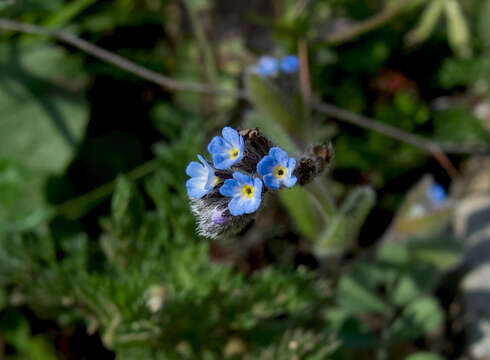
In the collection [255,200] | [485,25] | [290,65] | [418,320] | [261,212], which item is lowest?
[418,320]

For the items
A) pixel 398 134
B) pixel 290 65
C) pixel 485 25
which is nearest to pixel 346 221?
pixel 398 134

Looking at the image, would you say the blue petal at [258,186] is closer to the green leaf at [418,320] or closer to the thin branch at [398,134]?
the green leaf at [418,320]

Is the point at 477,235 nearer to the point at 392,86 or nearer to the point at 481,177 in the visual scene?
the point at 481,177

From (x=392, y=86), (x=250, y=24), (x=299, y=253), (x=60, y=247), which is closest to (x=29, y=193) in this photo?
(x=60, y=247)

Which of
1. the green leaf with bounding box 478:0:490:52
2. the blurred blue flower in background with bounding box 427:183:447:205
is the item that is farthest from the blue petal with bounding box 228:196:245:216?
the green leaf with bounding box 478:0:490:52

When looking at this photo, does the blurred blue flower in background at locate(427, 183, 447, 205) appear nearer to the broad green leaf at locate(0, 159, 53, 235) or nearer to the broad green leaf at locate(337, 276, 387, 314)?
the broad green leaf at locate(337, 276, 387, 314)

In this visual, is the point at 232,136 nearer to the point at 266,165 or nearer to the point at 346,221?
the point at 266,165
